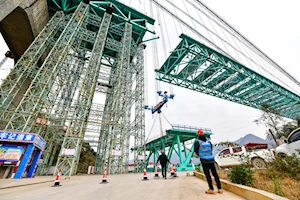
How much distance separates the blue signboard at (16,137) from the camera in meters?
6.55

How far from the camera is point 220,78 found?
66.3ft

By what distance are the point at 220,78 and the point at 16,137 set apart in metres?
22.9

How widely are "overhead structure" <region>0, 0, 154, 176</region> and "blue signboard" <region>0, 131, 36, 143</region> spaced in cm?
232

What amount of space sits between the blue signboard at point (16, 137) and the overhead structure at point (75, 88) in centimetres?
232

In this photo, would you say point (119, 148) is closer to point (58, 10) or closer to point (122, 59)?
point (122, 59)

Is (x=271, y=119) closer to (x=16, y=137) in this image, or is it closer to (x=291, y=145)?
(x=291, y=145)

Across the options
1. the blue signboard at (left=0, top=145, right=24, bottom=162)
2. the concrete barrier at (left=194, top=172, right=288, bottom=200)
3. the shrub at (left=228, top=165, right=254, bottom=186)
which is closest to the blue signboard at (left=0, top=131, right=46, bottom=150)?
the blue signboard at (left=0, top=145, right=24, bottom=162)

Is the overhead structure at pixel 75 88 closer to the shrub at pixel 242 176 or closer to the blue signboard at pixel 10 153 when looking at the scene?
the blue signboard at pixel 10 153

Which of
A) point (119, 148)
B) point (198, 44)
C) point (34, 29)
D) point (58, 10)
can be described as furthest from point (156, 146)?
point (58, 10)

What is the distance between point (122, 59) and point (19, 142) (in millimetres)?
11795

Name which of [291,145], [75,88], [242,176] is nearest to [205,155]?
[242,176]

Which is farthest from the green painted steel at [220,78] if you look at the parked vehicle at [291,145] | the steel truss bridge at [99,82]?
the parked vehicle at [291,145]

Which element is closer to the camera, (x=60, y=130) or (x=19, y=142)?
(x=19, y=142)

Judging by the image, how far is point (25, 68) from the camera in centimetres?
1065
